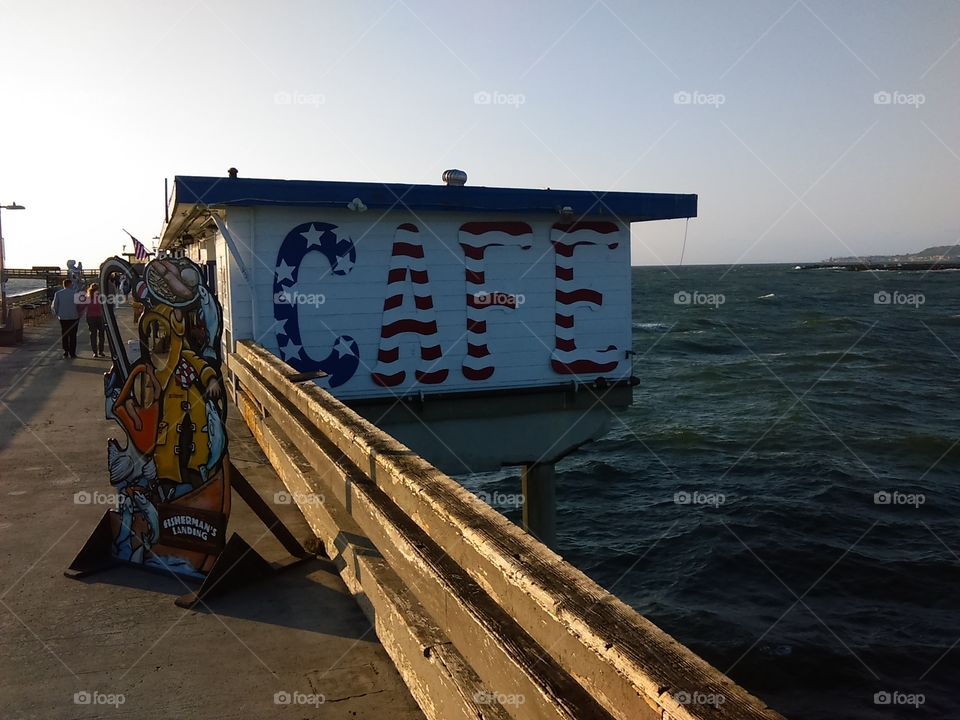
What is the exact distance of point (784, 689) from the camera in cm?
1226

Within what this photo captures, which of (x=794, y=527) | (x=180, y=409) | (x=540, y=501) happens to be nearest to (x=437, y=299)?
(x=540, y=501)

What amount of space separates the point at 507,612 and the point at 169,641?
2345 mm

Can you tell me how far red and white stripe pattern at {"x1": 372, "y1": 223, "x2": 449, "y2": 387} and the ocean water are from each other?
655 centimetres

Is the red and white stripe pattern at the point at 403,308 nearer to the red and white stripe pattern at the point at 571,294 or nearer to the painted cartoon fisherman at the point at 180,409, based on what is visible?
the red and white stripe pattern at the point at 571,294

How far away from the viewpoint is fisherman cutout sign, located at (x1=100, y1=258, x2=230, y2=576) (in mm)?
5324

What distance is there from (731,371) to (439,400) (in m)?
36.0

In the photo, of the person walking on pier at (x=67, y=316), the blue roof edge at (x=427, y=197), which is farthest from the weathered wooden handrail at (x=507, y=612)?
the person walking on pier at (x=67, y=316)

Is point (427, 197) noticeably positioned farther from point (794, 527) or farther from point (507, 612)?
point (794, 527)

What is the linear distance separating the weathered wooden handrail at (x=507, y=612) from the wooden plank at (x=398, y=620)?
0.7 inches

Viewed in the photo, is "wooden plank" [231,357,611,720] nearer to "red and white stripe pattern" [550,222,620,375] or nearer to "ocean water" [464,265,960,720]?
"red and white stripe pattern" [550,222,620,375]

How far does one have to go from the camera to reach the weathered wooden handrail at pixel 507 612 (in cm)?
205

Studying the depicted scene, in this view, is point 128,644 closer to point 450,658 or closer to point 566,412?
point 450,658

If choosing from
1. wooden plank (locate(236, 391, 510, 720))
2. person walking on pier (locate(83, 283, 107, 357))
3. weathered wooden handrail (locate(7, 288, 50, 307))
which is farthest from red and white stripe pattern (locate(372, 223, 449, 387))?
weathered wooden handrail (locate(7, 288, 50, 307))

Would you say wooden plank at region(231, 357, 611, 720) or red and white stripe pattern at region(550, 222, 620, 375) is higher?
Answer: red and white stripe pattern at region(550, 222, 620, 375)
